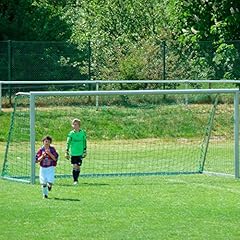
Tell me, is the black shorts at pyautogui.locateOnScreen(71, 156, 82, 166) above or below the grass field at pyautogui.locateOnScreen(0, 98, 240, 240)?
above

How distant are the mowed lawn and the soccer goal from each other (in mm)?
2415

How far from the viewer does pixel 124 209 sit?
674 inches

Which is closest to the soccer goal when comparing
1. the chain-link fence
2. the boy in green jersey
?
the boy in green jersey

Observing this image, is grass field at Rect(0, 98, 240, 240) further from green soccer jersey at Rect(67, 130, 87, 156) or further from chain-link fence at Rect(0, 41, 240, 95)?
chain-link fence at Rect(0, 41, 240, 95)

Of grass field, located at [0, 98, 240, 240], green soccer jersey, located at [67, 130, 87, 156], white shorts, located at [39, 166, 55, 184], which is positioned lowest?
grass field, located at [0, 98, 240, 240]

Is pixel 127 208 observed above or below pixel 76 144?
below

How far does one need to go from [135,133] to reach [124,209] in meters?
13.7

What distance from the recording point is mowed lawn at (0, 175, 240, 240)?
14.8 m

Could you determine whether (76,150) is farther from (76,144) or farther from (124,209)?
(124,209)

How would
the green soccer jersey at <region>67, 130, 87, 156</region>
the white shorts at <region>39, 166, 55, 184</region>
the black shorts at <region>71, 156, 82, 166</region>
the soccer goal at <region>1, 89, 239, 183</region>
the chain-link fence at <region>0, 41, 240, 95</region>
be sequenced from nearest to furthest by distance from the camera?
the white shorts at <region>39, 166, 55, 184</region>
the black shorts at <region>71, 156, 82, 166</region>
the green soccer jersey at <region>67, 130, 87, 156</region>
the soccer goal at <region>1, 89, 239, 183</region>
the chain-link fence at <region>0, 41, 240, 95</region>

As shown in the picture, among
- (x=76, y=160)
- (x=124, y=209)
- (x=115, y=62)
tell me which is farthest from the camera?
(x=115, y=62)

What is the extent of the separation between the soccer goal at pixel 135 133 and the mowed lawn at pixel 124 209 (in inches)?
95.1

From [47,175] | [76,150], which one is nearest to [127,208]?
[47,175]

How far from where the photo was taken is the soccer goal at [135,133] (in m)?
24.8
